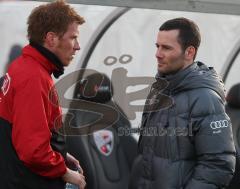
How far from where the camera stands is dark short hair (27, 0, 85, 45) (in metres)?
2.57

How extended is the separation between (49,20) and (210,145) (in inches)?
34.7

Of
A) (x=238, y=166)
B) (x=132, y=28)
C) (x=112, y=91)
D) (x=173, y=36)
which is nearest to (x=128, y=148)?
(x=112, y=91)

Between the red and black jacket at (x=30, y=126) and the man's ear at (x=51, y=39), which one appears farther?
the man's ear at (x=51, y=39)

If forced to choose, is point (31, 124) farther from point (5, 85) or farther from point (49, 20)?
point (49, 20)

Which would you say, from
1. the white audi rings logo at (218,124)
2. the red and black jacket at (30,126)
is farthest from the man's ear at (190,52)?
the red and black jacket at (30,126)

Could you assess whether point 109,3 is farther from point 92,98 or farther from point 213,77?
point 213,77

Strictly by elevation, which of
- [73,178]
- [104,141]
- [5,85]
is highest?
[5,85]

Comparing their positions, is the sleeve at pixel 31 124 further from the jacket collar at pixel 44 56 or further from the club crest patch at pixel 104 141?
the club crest patch at pixel 104 141

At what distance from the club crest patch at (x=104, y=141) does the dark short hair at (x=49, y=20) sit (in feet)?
6.41

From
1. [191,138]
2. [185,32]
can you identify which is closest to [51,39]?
[185,32]

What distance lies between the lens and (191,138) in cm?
254

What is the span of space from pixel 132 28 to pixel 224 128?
6.24 feet

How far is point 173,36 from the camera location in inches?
106

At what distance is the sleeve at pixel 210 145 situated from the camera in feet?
8.09
